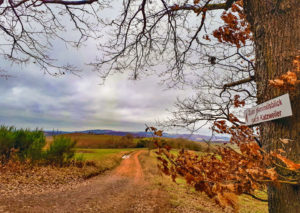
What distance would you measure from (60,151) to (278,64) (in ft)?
39.4

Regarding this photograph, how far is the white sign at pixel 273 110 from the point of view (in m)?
1.61

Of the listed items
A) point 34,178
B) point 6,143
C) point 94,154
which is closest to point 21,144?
point 6,143

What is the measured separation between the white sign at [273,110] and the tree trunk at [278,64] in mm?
134

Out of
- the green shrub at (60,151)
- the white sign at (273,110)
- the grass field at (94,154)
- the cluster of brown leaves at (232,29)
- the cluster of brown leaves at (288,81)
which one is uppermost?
the cluster of brown leaves at (232,29)

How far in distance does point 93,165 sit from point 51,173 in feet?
11.7

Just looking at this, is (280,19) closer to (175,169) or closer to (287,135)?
(287,135)

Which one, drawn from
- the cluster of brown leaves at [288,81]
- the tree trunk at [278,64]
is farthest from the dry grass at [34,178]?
the cluster of brown leaves at [288,81]

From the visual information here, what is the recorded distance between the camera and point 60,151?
1116 cm

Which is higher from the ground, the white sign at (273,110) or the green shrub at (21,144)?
the white sign at (273,110)

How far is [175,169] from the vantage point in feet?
5.56

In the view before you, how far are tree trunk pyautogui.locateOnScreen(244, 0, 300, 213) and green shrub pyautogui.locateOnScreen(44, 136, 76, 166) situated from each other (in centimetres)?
1136

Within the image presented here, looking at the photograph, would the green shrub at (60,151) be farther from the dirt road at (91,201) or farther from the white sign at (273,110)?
the white sign at (273,110)

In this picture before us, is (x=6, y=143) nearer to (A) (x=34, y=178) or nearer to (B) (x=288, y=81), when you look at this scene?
(A) (x=34, y=178)

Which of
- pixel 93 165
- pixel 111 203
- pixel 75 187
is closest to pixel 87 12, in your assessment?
pixel 111 203
